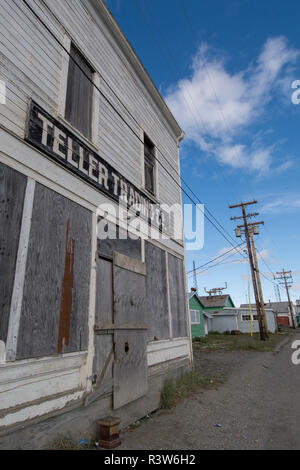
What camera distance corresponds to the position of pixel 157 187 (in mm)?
8523

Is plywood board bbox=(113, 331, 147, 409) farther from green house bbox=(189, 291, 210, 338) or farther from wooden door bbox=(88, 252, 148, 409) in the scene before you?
green house bbox=(189, 291, 210, 338)

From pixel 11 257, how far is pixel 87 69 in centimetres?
469

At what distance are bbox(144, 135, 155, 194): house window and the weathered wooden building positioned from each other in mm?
582

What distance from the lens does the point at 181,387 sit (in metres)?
7.32

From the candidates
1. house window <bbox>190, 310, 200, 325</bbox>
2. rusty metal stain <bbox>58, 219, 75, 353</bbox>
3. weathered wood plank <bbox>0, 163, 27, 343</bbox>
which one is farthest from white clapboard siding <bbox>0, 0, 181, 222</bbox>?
house window <bbox>190, 310, 200, 325</bbox>

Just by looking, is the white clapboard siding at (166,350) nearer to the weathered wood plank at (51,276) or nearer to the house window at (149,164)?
the weathered wood plank at (51,276)

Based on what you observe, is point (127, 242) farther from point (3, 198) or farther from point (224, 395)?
point (224, 395)

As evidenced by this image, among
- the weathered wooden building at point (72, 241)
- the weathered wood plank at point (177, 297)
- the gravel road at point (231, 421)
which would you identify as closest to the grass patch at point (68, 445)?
the weathered wooden building at point (72, 241)

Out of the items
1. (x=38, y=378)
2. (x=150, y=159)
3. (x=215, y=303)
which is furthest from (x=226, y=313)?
(x=38, y=378)

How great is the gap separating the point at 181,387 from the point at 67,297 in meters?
4.78

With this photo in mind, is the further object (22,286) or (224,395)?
(224,395)
